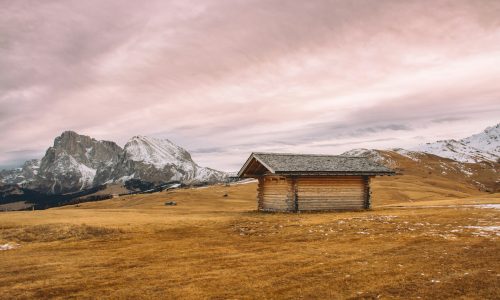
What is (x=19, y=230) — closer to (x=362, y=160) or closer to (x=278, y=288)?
(x=278, y=288)

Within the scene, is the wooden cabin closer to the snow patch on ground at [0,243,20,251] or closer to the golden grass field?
the golden grass field

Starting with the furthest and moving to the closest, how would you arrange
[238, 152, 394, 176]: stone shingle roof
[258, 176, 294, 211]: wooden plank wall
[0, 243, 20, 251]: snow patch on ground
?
[258, 176, 294, 211]: wooden plank wall, [238, 152, 394, 176]: stone shingle roof, [0, 243, 20, 251]: snow patch on ground

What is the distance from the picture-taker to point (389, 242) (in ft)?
51.0

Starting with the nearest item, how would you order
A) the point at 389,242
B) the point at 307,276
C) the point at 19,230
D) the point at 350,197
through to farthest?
the point at 307,276, the point at 389,242, the point at 19,230, the point at 350,197

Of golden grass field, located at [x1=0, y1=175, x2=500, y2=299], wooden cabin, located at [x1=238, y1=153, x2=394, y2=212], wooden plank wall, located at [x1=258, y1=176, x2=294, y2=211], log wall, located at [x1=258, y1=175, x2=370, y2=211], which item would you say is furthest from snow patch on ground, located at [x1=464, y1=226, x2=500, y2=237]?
wooden plank wall, located at [x1=258, y1=176, x2=294, y2=211]

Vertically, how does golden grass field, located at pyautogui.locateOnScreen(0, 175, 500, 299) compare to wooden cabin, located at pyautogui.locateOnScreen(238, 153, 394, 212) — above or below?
below

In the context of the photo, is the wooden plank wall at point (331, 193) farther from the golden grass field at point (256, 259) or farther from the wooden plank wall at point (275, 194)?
the golden grass field at point (256, 259)

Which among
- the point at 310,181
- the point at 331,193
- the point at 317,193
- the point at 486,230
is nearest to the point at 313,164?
the point at 310,181

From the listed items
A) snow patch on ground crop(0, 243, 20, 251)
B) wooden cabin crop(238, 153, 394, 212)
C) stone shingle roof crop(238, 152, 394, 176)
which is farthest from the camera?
wooden cabin crop(238, 153, 394, 212)

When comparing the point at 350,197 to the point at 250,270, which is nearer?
the point at 250,270

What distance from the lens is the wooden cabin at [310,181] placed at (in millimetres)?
31984

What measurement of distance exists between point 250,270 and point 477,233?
10.3 meters

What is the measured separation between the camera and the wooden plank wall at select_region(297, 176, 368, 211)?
32.4 m

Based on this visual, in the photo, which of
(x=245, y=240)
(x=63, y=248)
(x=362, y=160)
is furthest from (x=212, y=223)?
(x=362, y=160)
